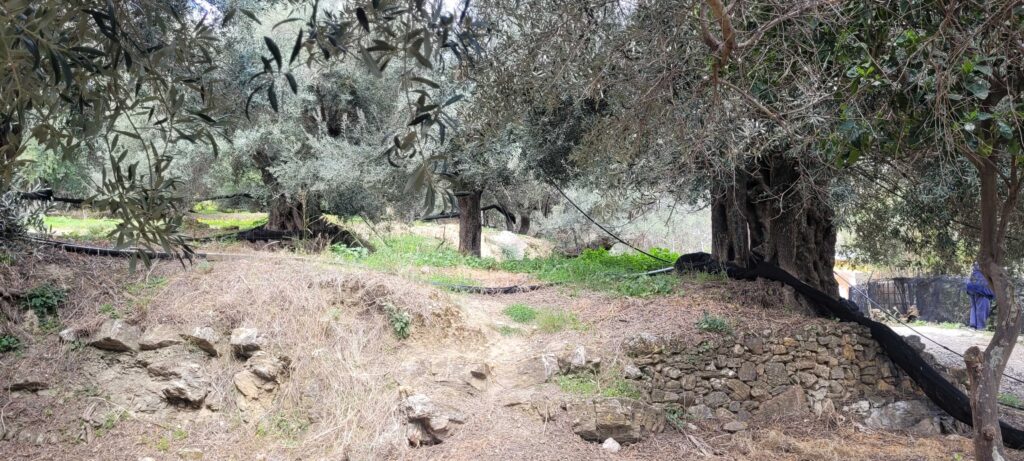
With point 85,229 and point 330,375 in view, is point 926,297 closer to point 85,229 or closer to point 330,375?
point 330,375

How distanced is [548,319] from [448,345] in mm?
1182

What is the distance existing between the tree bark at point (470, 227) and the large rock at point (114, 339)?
7.55 m

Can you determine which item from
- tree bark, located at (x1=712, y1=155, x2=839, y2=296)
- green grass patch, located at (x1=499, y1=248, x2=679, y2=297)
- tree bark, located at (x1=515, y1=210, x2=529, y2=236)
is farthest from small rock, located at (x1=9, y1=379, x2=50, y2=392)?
tree bark, located at (x1=515, y1=210, x2=529, y2=236)

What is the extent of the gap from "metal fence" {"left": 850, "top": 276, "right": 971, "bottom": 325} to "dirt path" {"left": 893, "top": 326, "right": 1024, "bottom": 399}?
1.12 metres

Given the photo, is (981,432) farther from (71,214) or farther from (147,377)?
(71,214)

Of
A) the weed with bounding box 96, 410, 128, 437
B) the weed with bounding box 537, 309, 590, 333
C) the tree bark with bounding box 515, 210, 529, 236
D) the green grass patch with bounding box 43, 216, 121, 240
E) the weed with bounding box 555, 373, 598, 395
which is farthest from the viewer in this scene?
the tree bark with bounding box 515, 210, 529, 236

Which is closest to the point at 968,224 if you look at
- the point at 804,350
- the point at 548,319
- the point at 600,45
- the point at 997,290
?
the point at 804,350

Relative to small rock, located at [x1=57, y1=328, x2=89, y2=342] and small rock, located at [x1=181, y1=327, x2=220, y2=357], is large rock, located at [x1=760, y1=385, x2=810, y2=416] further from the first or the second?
small rock, located at [x1=57, y1=328, x2=89, y2=342]

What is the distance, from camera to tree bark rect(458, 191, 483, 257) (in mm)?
13070

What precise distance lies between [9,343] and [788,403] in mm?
6911

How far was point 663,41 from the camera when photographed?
404cm

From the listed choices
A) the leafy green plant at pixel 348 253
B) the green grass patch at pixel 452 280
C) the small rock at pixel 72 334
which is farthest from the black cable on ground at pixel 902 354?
the small rock at pixel 72 334

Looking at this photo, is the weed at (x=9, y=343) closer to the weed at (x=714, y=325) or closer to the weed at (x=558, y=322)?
the weed at (x=558, y=322)

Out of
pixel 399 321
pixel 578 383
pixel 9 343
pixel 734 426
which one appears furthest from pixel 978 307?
pixel 9 343
